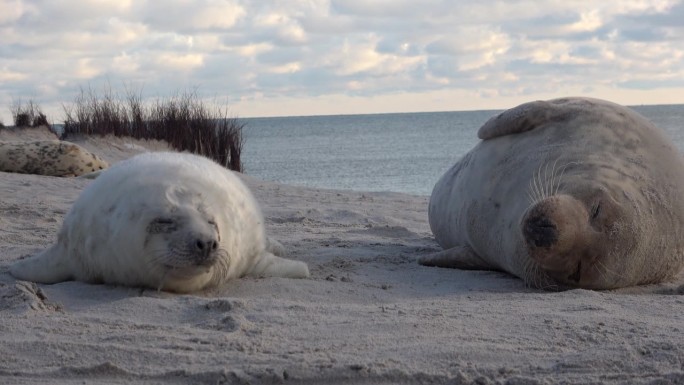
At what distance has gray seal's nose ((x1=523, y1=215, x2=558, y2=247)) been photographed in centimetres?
457

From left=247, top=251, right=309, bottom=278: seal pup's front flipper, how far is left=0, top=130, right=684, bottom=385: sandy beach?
8cm

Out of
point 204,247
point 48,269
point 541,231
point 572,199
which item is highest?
point 572,199

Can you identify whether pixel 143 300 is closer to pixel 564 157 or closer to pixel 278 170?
pixel 564 157

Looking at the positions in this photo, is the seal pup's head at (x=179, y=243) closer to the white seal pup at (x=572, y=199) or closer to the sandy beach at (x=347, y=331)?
the sandy beach at (x=347, y=331)

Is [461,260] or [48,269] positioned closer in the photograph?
[48,269]

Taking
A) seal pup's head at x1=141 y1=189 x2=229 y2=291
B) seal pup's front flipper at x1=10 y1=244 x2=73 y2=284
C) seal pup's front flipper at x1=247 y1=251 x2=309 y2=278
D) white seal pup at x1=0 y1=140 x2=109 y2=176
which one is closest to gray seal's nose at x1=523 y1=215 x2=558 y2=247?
seal pup's front flipper at x1=247 y1=251 x2=309 y2=278

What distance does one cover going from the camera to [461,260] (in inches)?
223

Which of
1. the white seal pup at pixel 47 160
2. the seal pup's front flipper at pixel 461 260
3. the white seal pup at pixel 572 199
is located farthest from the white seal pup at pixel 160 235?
the white seal pup at pixel 47 160

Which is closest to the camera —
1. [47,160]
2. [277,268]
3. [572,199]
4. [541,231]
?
[541,231]

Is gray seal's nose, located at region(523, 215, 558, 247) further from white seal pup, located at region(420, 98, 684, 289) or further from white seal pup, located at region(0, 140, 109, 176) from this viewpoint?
white seal pup, located at region(0, 140, 109, 176)

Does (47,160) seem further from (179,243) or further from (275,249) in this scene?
(179,243)

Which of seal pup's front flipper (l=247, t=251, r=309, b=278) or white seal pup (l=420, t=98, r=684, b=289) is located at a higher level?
white seal pup (l=420, t=98, r=684, b=289)

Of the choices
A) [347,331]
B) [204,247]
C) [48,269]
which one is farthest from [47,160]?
[347,331]

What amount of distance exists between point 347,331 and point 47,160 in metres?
9.52
